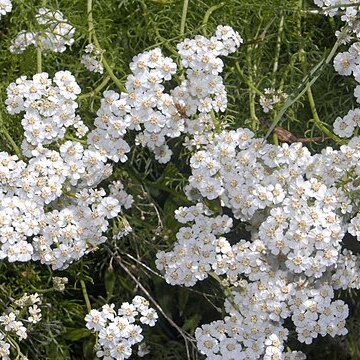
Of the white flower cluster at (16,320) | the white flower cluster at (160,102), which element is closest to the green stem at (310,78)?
the white flower cluster at (160,102)

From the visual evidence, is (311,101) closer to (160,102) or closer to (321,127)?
(321,127)

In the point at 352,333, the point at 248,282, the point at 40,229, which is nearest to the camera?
the point at 40,229

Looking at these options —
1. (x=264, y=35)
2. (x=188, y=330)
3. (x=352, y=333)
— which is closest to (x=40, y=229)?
(x=188, y=330)

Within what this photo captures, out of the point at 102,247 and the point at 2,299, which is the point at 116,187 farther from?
the point at 2,299

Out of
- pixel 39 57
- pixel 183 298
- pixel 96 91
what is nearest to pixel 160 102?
pixel 96 91

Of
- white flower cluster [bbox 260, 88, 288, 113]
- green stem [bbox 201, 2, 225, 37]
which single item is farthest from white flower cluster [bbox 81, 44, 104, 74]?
white flower cluster [bbox 260, 88, 288, 113]

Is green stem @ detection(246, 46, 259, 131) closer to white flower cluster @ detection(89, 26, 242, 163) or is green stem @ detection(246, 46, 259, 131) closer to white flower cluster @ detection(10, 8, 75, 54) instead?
white flower cluster @ detection(89, 26, 242, 163)
